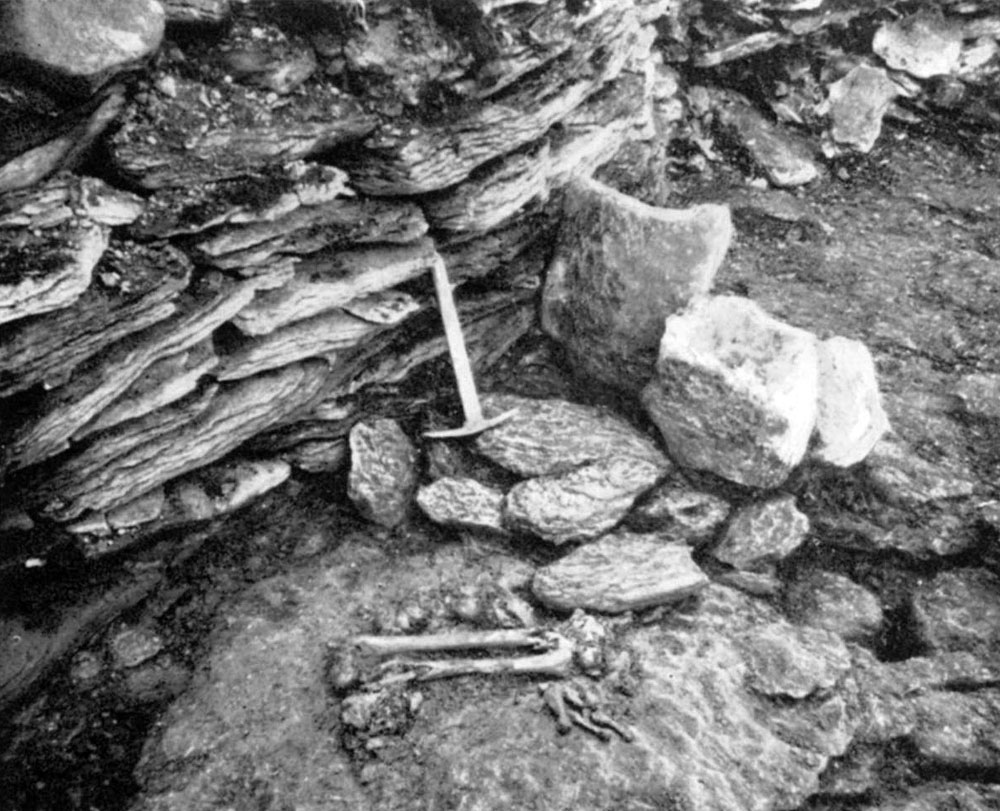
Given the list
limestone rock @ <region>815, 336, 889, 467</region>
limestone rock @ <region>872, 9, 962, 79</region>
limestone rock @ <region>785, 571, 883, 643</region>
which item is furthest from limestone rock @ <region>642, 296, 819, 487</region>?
limestone rock @ <region>872, 9, 962, 79</region>

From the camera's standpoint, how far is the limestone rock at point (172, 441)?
19.2ft

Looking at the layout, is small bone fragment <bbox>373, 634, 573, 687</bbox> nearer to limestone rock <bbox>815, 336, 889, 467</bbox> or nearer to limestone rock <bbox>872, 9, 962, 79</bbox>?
limestone rock <bbox>815, 336, 889, 467</bbox>

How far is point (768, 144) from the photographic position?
11.3 metres

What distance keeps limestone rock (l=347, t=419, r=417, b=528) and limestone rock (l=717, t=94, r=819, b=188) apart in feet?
24.9

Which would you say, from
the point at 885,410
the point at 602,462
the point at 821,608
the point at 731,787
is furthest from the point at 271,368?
the point at 885,410

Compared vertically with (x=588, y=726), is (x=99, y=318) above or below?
above

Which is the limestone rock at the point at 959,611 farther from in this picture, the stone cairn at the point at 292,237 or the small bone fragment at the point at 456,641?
the small bone fragment at the point at 456,641

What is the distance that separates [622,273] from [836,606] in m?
4.24

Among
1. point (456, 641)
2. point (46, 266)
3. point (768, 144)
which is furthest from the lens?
point (768, 144)

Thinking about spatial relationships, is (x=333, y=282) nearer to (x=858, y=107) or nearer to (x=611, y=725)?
(x=611, y=725)

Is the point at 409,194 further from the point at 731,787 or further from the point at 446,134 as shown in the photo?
the point at 731,787

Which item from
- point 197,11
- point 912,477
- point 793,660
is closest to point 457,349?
point 197,11

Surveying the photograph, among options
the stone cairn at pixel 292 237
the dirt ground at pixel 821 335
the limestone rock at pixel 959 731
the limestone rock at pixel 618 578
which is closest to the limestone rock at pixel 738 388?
the stone cairn at pixel 292 237

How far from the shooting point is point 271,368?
6.87 meters
